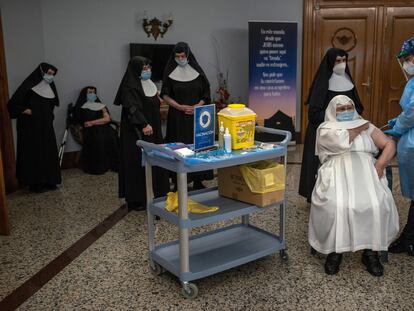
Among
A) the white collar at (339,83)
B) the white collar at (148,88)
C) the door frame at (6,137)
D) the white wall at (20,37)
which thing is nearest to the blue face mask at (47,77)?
the door frame at (6,137)

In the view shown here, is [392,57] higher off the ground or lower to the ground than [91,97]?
higher

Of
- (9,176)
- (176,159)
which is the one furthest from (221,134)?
(9,176)

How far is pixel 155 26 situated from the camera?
6.35 m

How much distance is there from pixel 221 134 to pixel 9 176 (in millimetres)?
3178

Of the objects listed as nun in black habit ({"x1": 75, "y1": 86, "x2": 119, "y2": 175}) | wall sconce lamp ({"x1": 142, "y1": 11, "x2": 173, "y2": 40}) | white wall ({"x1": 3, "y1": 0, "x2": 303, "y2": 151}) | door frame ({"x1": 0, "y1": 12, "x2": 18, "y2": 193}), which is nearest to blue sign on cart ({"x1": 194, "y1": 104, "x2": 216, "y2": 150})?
door frame ({"x1": 0, "y1": 12, "x2": 18, "y2": 193})

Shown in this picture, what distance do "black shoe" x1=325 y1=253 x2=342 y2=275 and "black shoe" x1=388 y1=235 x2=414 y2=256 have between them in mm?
532

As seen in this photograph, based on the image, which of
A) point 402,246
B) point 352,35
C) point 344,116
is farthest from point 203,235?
point 352,35

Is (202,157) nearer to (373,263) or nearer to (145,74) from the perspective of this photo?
(373,263)

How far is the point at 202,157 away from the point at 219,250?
2.33 ft

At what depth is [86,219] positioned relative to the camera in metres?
4.11

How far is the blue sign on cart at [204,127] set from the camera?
2.71 meters

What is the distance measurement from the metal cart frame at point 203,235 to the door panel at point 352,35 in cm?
437

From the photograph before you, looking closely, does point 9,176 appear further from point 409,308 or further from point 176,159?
point 409,308

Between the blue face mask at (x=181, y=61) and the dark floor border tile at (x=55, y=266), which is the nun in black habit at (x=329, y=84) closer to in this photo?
the blue face mask at (x=181, y=61)
